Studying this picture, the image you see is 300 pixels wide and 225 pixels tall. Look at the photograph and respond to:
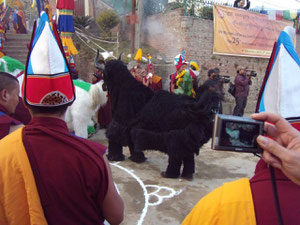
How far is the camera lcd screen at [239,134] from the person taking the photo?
0.97 meters

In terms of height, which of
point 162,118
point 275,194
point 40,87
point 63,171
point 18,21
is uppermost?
point 18,21

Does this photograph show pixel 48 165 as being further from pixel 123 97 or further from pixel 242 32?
pixel 242 32

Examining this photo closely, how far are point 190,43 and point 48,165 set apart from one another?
9.21m

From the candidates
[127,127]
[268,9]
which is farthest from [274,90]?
[268,9]

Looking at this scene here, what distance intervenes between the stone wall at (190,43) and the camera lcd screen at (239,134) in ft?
27.9

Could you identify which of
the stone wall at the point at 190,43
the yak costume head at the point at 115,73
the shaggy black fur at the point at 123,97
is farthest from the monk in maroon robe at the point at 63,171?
the stone wall at the point at 190,43

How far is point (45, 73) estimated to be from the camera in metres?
1.35

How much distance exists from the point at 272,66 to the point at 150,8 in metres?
11.4

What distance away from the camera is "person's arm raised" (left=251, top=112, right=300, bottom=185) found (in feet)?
2.82

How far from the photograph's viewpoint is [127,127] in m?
4.38

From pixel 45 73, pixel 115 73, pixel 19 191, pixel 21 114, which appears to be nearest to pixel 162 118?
pixel 115 73

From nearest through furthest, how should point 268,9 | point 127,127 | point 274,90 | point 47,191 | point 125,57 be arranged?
point 274,90 < point 47,191 < point 127,127 < point 125,57 < point 268,9

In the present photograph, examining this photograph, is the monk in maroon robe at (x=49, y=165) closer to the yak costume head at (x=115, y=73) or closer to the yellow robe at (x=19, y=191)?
the yellow robe at (x=19, y=191)

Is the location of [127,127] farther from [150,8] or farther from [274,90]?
[150,8]
